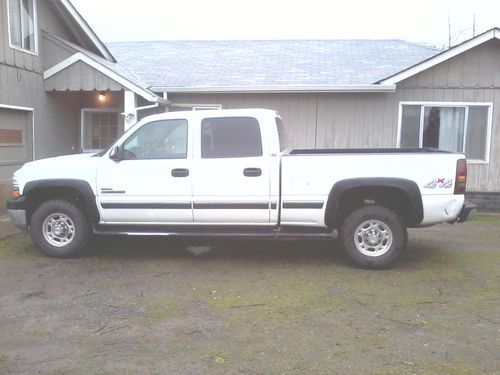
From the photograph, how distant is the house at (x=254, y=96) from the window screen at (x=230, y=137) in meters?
4.76

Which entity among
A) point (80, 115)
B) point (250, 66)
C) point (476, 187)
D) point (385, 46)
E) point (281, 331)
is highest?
point (385, 46)

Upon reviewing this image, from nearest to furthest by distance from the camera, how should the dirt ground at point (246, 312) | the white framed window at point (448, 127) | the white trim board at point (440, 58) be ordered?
1. the dirt ground at point (246, 312)
2. the white trim board at point (440, 58)
3. the white framed window at point (448, 127)

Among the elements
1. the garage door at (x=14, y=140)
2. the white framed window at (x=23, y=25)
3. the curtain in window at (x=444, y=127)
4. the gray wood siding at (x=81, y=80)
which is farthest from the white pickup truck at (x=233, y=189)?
the curtain in window at (x=444, y=127)

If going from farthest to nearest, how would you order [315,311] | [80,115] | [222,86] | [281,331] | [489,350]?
[80,115] → [222,86] → [315,311] → [281,331] → [489,350]

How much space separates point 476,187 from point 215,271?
7.96 metres

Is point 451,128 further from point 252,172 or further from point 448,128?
point 252,172

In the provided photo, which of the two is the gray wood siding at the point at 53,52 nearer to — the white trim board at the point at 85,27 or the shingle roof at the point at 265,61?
the white trim board at the point at 85,27

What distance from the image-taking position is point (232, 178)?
617 centimetres

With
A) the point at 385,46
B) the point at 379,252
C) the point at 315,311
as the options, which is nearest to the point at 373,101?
the point at 385,46

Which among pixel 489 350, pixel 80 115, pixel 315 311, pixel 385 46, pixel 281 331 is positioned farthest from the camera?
pixel 385 46

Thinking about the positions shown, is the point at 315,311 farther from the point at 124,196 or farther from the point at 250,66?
the point at 250,66

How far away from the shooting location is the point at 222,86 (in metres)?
11.4

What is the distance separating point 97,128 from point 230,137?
7.60 m

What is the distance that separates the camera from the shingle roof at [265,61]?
12031mm
